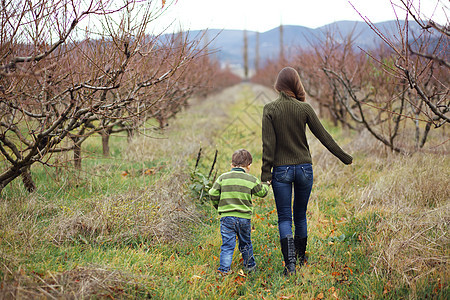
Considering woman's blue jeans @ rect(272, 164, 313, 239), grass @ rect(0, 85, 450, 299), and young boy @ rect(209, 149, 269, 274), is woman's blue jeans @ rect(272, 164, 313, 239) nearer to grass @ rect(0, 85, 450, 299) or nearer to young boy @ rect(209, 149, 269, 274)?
young boy @ rect(209, 149, 269, 274)

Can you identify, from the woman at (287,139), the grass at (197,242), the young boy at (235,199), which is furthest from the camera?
the young boy at (235,199)

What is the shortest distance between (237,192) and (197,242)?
3.23ft

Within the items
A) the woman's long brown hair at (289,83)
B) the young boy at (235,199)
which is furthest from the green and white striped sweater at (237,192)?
the woman's long brown hair at (289,83)

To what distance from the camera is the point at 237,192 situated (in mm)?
3105

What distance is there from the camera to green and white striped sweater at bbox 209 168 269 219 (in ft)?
10.2

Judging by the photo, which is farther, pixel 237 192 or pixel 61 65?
pixel 61 65

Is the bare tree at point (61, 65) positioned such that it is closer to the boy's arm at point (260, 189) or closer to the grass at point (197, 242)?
the grass at point (197, 242)

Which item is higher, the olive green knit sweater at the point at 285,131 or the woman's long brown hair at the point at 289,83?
the woman's long brown hair at the point at 289,83

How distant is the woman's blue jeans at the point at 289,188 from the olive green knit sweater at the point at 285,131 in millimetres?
55

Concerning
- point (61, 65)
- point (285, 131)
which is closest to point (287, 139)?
point (285, 131)

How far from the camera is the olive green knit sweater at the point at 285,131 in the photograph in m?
3.02

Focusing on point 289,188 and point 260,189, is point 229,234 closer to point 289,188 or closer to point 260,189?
point 260,189

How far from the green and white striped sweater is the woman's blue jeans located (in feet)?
0.48

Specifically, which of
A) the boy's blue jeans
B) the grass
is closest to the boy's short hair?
the boy's blue jeans
